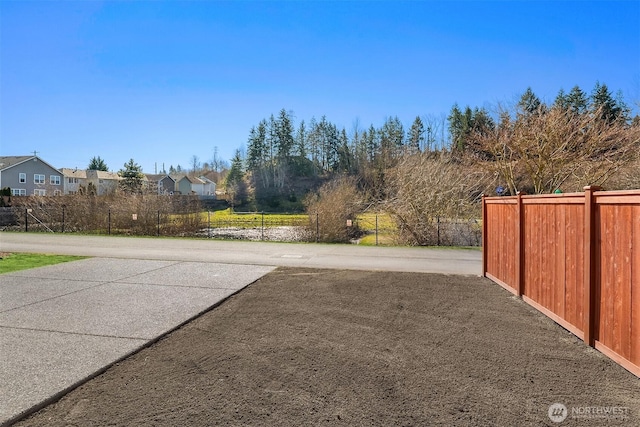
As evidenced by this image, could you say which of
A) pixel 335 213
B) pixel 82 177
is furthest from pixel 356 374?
pixel 82 177

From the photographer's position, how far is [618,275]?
12.8 feet

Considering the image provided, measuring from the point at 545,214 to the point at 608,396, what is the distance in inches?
122

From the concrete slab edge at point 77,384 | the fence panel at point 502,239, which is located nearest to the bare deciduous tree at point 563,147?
the fence panel at point 502,239

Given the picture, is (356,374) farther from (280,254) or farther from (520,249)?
(280,254)

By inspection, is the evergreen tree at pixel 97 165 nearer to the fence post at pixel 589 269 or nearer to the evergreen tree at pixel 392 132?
the evergreen tree at pixel 392 132

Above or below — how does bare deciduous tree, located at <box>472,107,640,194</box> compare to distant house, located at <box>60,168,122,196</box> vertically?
below

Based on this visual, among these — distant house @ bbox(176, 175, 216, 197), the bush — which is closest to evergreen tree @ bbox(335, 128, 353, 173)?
distant house @ bbox(176, 175, 216, 197)

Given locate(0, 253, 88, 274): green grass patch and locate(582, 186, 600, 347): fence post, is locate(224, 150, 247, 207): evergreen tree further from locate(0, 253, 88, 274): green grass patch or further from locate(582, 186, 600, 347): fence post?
locate(582, 186, 600, 347): fence post

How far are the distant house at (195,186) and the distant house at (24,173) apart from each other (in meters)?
26.7

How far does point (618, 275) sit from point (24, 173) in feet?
199

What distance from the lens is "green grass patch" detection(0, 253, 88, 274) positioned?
9672 mm

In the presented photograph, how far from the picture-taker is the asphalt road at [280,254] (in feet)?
34.8

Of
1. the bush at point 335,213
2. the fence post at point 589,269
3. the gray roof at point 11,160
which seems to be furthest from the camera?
the gray roof at point 11,160

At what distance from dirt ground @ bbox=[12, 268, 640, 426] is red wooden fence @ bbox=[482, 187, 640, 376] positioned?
246 millimetres
